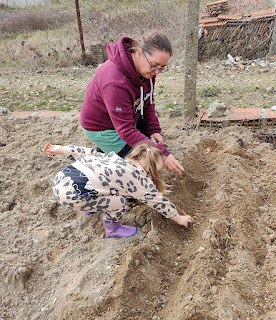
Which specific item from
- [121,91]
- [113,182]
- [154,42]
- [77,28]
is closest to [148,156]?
[113,182]

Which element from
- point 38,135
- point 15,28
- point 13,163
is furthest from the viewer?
point 15,28

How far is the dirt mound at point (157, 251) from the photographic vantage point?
1.94 m

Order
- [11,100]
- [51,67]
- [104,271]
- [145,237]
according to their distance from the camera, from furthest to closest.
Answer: [51,67] → [11,100] → [145,237] → [104,271]

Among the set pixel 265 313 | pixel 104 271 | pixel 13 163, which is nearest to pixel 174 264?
pixel 104 271

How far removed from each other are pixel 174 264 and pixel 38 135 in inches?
105

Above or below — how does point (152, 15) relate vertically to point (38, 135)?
above

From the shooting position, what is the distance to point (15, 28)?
10016mm

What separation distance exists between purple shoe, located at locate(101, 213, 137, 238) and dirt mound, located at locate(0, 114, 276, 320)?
50 millimetres

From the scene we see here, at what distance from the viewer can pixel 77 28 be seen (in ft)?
30.1

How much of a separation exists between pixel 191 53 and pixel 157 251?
2.55m

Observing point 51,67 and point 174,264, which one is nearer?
point 174,264

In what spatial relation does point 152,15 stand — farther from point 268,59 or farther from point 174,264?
point 174,264

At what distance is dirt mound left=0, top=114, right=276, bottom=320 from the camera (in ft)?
6.36

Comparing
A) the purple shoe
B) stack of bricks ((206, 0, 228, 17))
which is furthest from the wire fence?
the purple shoe
